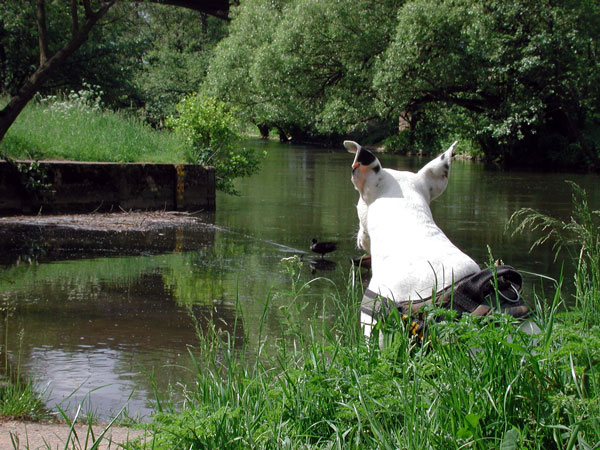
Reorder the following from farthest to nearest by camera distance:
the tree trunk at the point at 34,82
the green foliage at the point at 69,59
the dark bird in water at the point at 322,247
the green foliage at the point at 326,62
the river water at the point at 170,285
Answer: the green foliage at the point at 69,59
the green foliage at the point at 326,62
the tree trunk at the point at 34,82
the dark bird in water at the point at 322,247
the river water at the point at 170,285

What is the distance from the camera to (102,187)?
13891 mm

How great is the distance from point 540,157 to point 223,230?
24282 mm

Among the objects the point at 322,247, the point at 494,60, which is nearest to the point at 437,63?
the point at 494,60

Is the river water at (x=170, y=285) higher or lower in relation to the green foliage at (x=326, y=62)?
lower

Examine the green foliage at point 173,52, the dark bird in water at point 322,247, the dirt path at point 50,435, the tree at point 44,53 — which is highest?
the green foliage at point 173,52

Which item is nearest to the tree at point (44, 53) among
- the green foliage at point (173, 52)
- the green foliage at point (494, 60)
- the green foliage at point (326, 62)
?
the green foliage at point (494, 60)

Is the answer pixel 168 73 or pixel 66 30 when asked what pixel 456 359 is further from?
pixel 168 73

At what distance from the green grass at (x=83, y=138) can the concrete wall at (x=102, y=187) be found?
671 millimetres

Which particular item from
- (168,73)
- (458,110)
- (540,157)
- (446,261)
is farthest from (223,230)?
(168,73)

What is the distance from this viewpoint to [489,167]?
3147cm

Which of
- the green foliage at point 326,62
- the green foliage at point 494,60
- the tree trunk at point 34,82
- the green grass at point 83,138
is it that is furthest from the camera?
the green foliage at point 326,62

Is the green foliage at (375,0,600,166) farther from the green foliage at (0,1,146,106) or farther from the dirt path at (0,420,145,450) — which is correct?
the dirt path at (0,420,145,450)

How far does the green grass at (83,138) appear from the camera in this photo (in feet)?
47.3

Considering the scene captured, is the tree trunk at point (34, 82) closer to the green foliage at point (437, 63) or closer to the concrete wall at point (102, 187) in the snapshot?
the concrete wall at point (102, 187)
